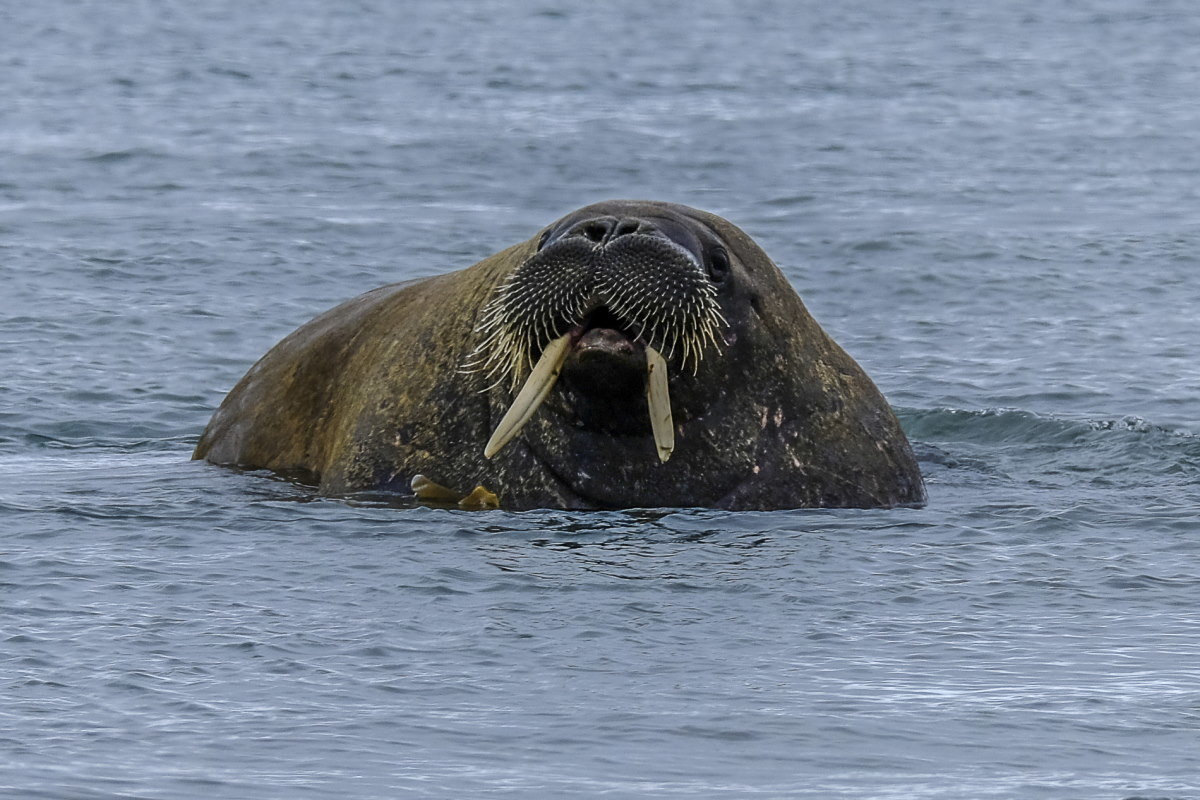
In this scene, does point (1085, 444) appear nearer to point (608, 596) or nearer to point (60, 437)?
point (608, 596)

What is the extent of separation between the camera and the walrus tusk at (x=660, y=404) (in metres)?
9.18

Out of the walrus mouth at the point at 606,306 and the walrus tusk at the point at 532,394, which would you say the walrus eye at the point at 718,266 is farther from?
the walrus tusk at the point at 532,394

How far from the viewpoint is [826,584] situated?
870cm

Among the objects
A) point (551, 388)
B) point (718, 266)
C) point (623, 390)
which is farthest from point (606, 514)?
point (718, 266)

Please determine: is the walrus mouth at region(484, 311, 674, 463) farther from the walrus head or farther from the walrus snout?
the walrus snout

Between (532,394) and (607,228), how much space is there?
792 mm

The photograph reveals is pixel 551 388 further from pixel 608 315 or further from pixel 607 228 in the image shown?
→ pixel 607 228

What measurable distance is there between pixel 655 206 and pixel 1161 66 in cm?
2669

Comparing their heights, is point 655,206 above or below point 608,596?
above

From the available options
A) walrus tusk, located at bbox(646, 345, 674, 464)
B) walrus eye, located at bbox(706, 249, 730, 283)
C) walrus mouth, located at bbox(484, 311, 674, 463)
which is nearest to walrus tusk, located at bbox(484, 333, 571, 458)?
walrus mouth, located at bbox(484, 311, 674, 463)

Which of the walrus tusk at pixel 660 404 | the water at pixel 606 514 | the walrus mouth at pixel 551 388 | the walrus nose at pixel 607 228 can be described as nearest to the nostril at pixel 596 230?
the walrus nose at pixel 607 228

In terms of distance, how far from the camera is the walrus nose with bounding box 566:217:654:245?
9391 mm

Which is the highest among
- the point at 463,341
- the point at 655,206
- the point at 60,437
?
the point at 655,206

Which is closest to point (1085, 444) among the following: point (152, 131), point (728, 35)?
point (152, 131)
